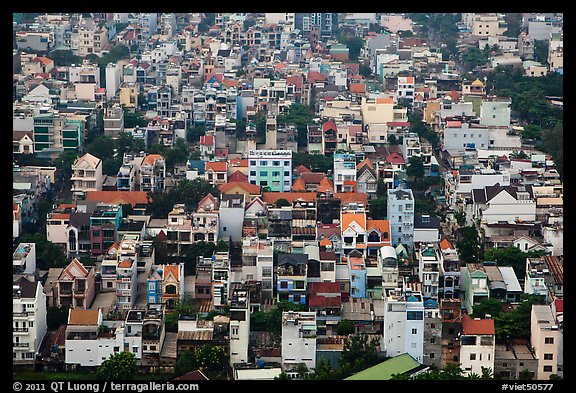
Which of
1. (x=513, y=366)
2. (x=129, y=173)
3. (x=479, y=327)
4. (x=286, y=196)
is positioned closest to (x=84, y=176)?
(x=129, y=173)

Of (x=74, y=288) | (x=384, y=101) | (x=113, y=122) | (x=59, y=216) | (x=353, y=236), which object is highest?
(x=384, y=101)

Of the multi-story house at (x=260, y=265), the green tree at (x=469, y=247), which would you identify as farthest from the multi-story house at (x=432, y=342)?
the green tree at (x=469, y=247)

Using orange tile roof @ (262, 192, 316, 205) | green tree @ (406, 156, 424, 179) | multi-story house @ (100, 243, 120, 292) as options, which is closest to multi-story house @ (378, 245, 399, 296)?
orange tile roof @ (262, 192, 316, 205)

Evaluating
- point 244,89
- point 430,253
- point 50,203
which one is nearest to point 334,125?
point 244,89

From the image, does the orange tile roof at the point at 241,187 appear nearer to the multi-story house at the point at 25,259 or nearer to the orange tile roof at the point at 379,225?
the orange tile roof at the point at 379,225

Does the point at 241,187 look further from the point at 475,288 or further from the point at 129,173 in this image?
the point at 475,288

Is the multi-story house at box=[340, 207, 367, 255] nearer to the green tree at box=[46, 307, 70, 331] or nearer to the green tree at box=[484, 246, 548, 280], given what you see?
the green tree at box=[484, 246, 548, 280]

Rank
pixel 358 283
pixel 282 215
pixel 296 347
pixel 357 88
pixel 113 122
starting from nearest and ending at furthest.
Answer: pixel 296 347 < pixel 358 283 < pixel 282 215 < pixel 113 122 < pixel 357 88

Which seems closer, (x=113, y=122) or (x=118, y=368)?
(x=118, y=368)
